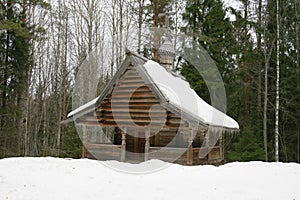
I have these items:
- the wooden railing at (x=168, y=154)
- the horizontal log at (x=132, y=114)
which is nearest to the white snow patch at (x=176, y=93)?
the horizontal log at (x=132, y=114)

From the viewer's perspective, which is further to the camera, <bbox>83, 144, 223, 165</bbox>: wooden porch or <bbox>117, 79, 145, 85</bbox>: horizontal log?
<bbox>117, 79, 145, 85</bbox>: horizontal log

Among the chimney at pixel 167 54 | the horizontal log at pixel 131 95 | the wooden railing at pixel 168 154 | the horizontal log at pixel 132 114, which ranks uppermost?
the chimney at pixel 167 54

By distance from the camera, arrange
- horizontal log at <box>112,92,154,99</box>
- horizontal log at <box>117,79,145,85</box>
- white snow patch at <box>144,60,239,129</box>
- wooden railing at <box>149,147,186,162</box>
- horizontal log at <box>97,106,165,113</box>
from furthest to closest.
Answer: horizontal log at <box>117,79,145,85</box> < horizontal log at <box>112,92,154,99</box> < horizontal log at <box>97,106,165,113</box> < white snow patch at <box>144,60,239,129</box> < wooden railing at <box>149,147,186,162</box>

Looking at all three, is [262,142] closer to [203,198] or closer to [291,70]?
[291,70]

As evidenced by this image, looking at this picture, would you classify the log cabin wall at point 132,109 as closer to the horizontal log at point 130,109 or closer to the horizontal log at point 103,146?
the horizontal log at point 130,109

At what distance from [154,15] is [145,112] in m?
9.70

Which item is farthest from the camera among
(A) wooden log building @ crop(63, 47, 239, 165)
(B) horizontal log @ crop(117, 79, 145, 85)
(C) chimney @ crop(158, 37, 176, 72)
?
(C) chimney @ crop(158, 37, 176, 72)

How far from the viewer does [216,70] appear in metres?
22.2

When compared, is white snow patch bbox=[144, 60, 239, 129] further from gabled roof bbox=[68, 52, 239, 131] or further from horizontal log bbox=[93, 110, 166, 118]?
horizontal log bbox=[93, 110, 166, 118]

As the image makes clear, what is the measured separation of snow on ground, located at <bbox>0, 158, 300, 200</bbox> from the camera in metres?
7.02

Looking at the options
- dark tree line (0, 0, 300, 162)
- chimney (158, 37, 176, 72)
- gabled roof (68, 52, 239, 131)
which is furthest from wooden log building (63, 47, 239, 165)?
dark tree line (0, 0, 300, 162)

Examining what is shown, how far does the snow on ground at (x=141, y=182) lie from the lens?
23.0 ft

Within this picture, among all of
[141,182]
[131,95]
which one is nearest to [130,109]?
[131,95]

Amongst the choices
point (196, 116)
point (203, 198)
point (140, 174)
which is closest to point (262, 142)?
point (196, 116)
